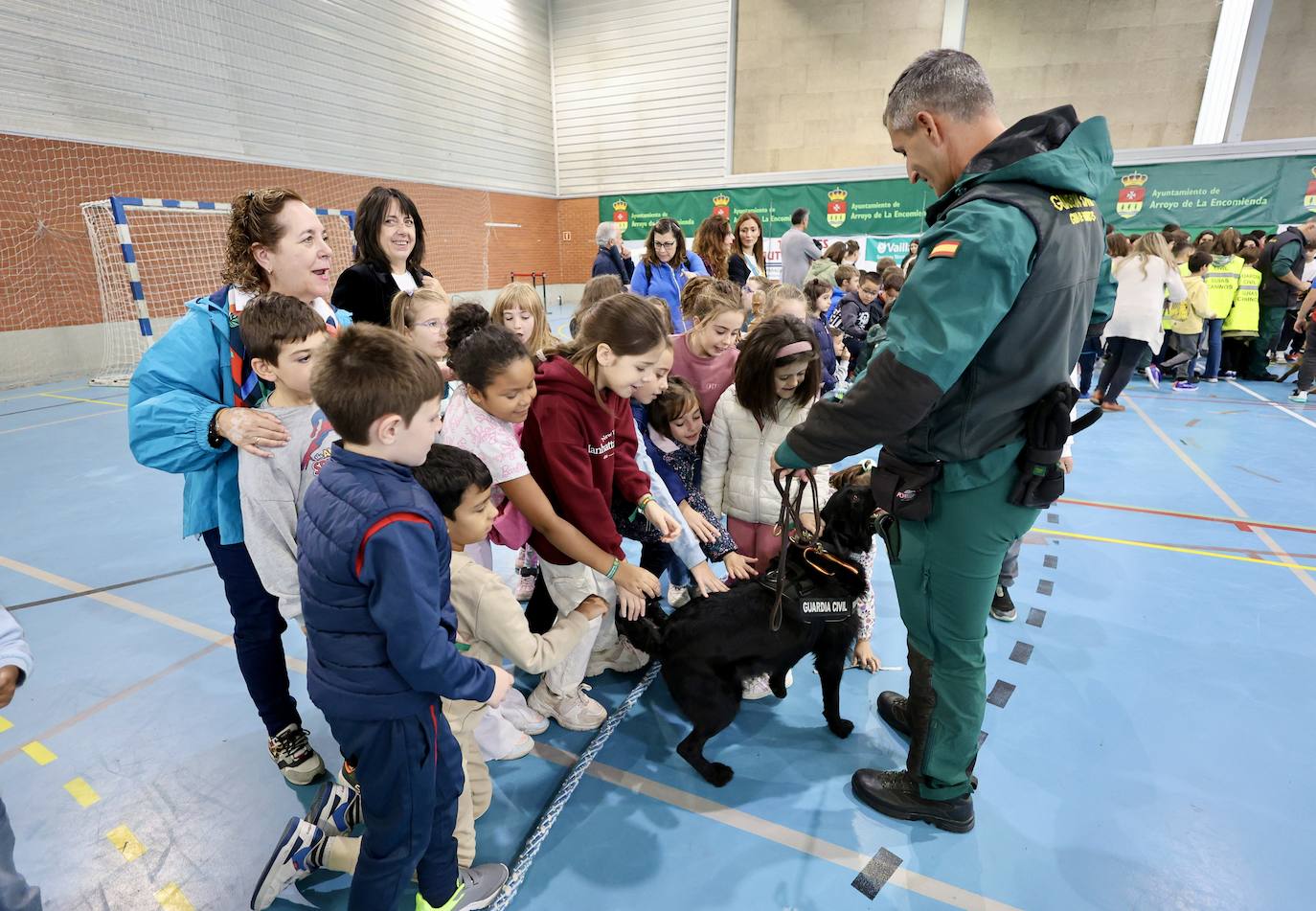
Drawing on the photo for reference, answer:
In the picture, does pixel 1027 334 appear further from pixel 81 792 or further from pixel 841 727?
pixel 81 792

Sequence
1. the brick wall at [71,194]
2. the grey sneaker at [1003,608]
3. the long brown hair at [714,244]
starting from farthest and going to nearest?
the brick wall at [71,194], the long brown hair at [714,244], the grey sneaker at [1003,608]

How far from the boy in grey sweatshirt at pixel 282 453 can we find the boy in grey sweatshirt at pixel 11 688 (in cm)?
53

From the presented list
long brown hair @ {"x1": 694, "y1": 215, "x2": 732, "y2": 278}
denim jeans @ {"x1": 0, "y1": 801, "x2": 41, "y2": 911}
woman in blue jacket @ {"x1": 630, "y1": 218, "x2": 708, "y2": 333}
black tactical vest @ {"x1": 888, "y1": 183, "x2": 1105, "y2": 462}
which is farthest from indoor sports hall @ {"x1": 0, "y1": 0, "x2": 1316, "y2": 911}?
woman in blue jacket @ {"x1": 630, "y1": 218, "x2": 708, "y2": 333}

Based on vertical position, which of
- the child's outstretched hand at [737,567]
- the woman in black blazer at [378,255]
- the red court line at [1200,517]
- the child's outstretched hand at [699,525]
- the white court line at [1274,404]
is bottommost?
the red court line at [1200,517]

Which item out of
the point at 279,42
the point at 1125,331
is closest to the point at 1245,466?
the point at 1125,331

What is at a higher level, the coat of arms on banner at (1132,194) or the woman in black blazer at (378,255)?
the coat of arms on banner at (1132,194)

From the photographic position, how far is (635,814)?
191 centimetres

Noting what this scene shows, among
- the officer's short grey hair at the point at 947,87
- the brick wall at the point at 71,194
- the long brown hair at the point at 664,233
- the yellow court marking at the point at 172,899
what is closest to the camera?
the officer's short grey hair at the point at 947,87

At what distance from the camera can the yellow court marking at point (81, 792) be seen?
1.95 m

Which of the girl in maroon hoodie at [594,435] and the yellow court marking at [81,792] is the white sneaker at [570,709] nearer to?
the girl in maroon hoodie at [594,435]

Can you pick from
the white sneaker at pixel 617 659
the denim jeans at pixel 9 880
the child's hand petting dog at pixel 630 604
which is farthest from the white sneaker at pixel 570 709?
the denim jeans at pixel 9 880

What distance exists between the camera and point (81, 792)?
198cm

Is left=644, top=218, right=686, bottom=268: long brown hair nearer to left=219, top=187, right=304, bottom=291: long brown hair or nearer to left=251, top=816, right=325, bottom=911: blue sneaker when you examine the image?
left=219, top=187, right=304, bottom=291: long brown hair

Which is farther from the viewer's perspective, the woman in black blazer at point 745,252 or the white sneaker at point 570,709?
the woman in black blazer at point 745,252
